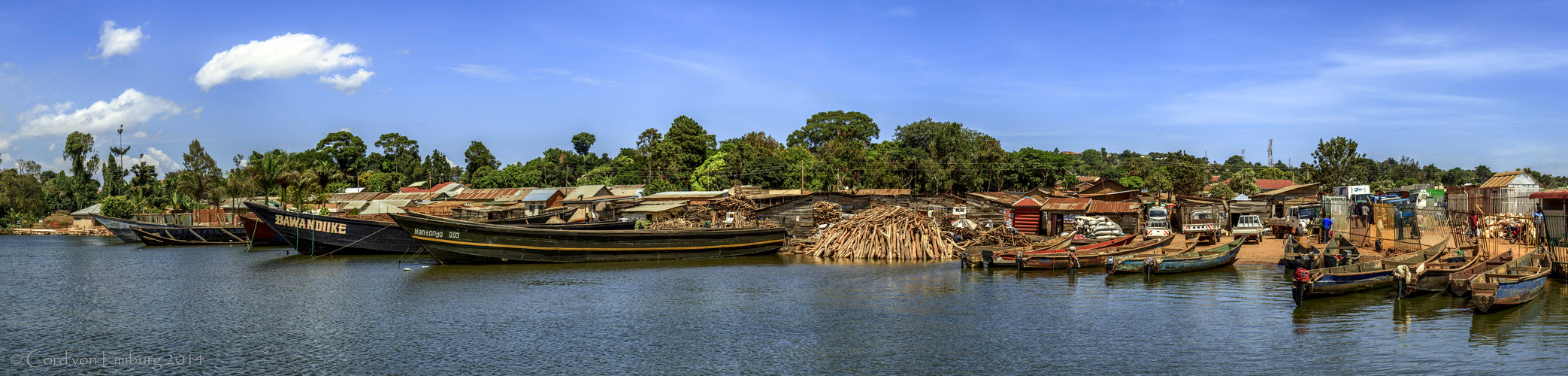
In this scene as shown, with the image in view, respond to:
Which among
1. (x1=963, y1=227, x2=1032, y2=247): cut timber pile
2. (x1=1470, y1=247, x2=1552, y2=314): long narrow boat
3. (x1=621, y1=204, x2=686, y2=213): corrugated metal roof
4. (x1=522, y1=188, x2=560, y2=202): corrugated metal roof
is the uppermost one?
(x1=522, y1=188, x2=560, y2=202): corrugated metal roof

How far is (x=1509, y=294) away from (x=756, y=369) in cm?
1616

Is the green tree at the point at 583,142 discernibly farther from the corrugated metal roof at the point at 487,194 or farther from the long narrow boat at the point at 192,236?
the long narrow boat at the point at 192,236

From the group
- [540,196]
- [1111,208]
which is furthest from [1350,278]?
[540,196]

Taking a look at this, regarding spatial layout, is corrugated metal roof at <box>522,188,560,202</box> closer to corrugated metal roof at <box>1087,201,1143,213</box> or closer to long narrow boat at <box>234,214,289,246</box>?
long narrow boat at <box>234,214,289,246</box>

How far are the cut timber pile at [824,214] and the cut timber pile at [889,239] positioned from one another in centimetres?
650

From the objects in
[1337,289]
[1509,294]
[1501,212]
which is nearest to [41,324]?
[1337,289]

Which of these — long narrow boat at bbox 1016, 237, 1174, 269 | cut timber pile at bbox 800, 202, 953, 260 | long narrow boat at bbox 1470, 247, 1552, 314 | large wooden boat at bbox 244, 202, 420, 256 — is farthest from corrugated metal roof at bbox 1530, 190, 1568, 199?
large wooden boat at bbox 244, 202, 420, 256

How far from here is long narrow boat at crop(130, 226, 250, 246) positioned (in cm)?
4950

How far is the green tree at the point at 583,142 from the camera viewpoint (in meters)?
114

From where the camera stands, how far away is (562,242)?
32.6 meters

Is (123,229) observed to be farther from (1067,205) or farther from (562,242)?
(1067,205)

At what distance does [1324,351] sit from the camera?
1452cm

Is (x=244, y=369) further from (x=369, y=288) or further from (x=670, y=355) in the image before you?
(x=369, y=288)

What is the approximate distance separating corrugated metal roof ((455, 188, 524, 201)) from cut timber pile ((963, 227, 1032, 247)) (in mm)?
48645
